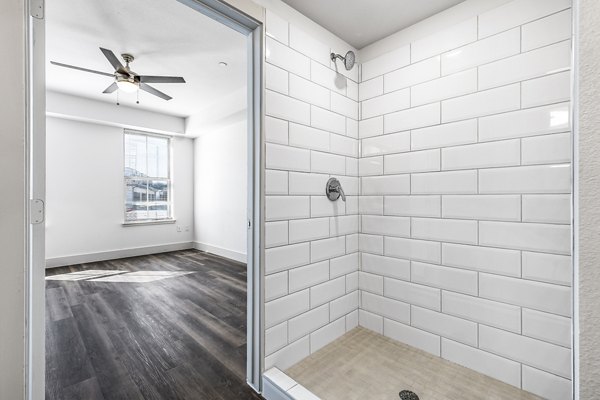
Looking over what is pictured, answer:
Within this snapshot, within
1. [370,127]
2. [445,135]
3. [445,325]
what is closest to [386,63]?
[370,127]

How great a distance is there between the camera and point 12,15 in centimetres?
75

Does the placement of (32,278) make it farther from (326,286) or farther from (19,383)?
(326,286)

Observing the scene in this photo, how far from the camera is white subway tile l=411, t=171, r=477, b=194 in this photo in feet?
4.68

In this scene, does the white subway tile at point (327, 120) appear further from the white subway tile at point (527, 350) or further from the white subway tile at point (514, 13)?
the white subway tile at point (527, 350)

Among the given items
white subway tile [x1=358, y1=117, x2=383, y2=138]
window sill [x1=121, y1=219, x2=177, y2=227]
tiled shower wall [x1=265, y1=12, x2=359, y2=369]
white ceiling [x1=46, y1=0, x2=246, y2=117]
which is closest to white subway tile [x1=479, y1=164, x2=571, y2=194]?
white subway tile [x1=358, y1=117, x2=383, y2=138]

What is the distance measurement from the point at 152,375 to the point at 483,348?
74.4 inches

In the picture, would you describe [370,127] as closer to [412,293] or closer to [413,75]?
[413,75]

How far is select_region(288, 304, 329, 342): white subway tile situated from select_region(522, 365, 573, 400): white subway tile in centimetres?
A: 101

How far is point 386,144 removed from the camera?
1.76 m

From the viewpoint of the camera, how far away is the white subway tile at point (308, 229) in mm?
1495

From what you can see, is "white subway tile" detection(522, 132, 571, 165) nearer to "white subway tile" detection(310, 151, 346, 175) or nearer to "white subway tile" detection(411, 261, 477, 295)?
"white subway tile" detection(411, 261, 477, 295)

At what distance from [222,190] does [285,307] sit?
12.0 feet

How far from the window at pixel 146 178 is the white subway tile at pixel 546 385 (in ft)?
18.0

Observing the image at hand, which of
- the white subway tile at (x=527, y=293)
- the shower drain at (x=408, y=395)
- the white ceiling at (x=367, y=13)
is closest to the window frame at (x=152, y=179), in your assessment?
the white ceiling at (x=367, y=13)
